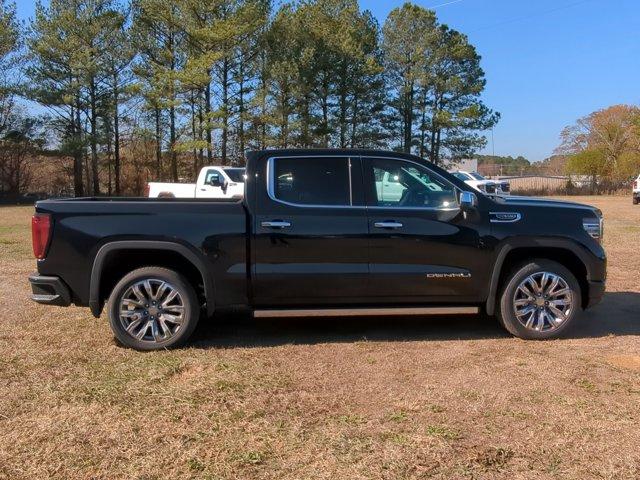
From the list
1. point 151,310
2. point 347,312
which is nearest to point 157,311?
point 151,310

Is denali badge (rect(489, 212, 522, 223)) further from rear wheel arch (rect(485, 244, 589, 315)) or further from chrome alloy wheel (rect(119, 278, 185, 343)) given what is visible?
chrome alloy wheel (rect(119, 278, 185, 343))

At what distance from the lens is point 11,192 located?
3969 centimetres

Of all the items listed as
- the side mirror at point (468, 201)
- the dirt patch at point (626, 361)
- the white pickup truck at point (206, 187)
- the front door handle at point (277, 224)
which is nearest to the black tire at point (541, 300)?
the dirt patch at point (626, 361)

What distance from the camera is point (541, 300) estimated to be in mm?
5574

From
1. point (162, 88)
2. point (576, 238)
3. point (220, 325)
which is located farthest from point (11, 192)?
point (576, 238)

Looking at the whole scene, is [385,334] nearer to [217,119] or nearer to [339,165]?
[339,165]

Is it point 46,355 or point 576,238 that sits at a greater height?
point 576,238

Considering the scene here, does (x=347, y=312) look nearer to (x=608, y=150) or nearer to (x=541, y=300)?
(x=541, y=300)

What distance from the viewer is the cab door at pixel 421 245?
5.34 metres

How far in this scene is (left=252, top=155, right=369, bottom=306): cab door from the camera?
17.2ft

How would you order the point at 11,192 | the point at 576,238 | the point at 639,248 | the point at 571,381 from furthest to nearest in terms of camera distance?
the point at 11,192
the point at 639,248
the point at 576,238
the point at 571,381

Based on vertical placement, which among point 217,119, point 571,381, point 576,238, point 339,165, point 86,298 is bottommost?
point 571,381

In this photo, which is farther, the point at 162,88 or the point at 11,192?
the point at 11,192

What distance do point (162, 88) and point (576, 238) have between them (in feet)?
111
